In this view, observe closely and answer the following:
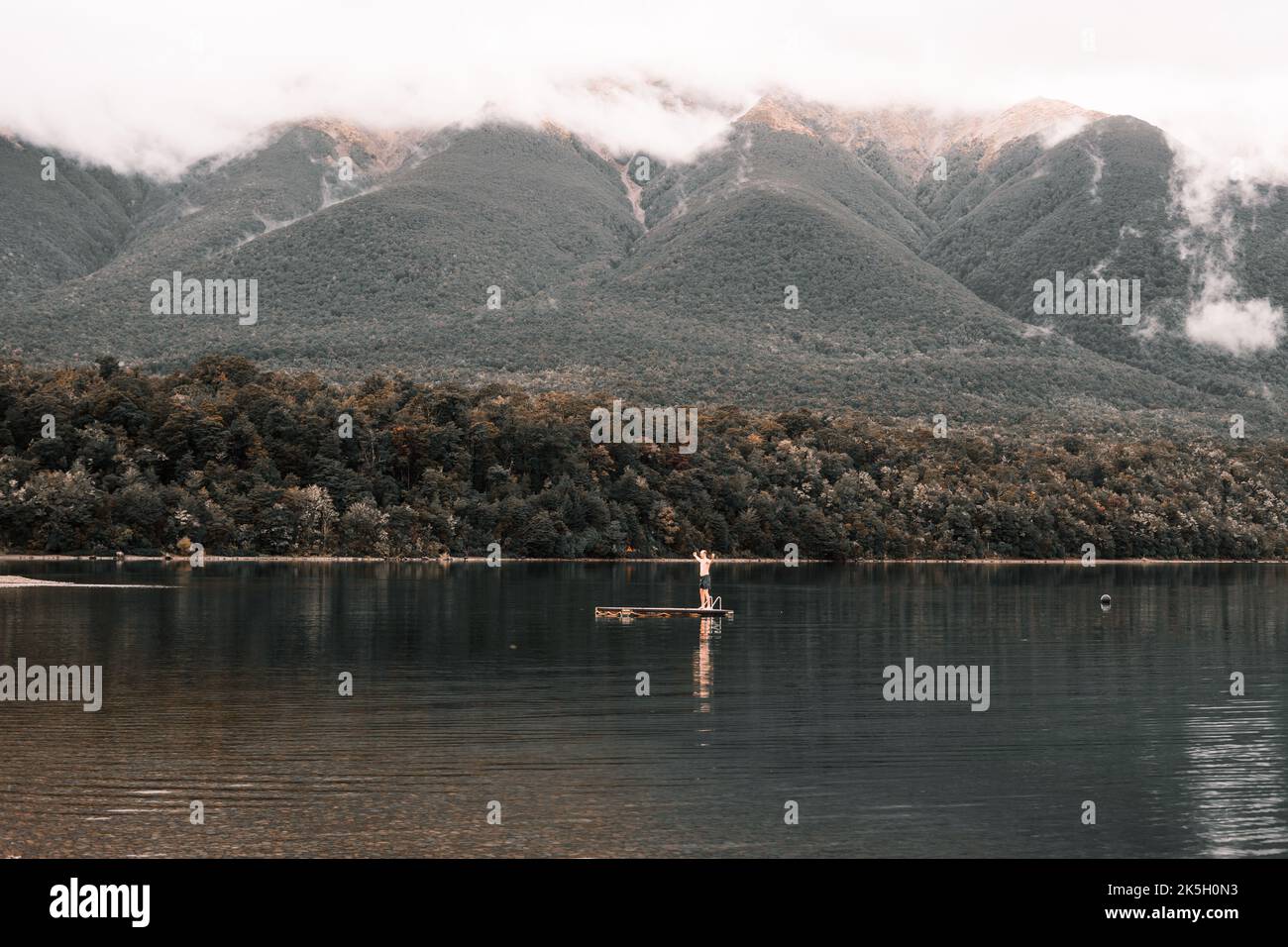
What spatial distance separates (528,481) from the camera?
136m

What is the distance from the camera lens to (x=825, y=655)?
50.3 meters

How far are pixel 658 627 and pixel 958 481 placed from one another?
8960cm

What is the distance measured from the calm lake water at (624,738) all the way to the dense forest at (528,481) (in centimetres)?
5490

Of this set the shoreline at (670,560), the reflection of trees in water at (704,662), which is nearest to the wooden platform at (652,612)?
the reflection of trees in water at (704,662)

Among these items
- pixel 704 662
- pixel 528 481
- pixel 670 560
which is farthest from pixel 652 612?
pixel 670 560

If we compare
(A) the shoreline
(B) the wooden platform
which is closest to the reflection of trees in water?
(B) the wooden platform

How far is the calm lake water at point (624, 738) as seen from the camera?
23594 mm

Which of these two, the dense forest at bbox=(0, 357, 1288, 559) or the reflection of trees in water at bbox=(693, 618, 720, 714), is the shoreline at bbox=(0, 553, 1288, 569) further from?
the reflection of trees in water at bbox=(693, 618, 720, 714)

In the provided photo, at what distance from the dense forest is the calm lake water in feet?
180
